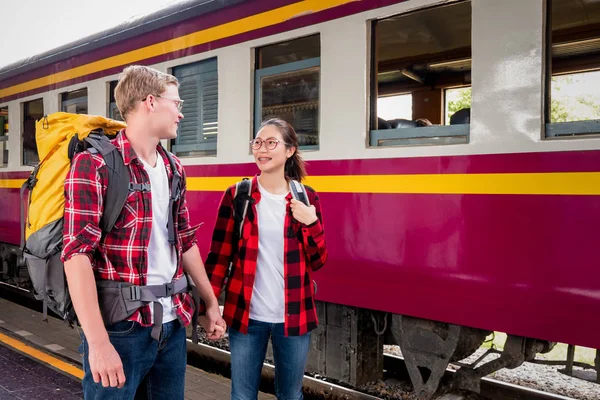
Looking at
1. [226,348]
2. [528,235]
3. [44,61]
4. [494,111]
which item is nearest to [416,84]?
[494,111]

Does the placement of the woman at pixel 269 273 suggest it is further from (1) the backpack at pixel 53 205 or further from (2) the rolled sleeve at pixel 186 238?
(1) the backpack at pixel 53 205

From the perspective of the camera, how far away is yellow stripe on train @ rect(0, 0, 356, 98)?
4227 mm

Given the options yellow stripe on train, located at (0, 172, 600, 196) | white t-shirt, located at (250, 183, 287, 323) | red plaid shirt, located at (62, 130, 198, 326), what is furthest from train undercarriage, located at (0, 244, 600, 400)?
red plaid shirt, located at (62, 130, 198, 326)

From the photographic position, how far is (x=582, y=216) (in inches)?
116

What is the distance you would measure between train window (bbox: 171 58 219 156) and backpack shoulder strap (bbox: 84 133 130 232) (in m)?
3.09

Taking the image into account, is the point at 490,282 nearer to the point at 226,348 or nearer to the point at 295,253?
the point at 295,253

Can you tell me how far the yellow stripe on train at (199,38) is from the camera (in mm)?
4227

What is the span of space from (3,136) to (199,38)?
15.0 feet

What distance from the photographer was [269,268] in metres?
2.54

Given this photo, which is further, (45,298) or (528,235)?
(528,235)

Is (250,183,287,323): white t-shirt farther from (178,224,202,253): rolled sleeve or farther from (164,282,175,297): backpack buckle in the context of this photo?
(164,282,175,297): backpack buckle

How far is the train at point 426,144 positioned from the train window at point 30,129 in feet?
8.87

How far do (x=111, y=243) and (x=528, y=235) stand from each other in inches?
85.6

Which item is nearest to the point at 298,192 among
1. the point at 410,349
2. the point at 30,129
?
the point at 410,349
